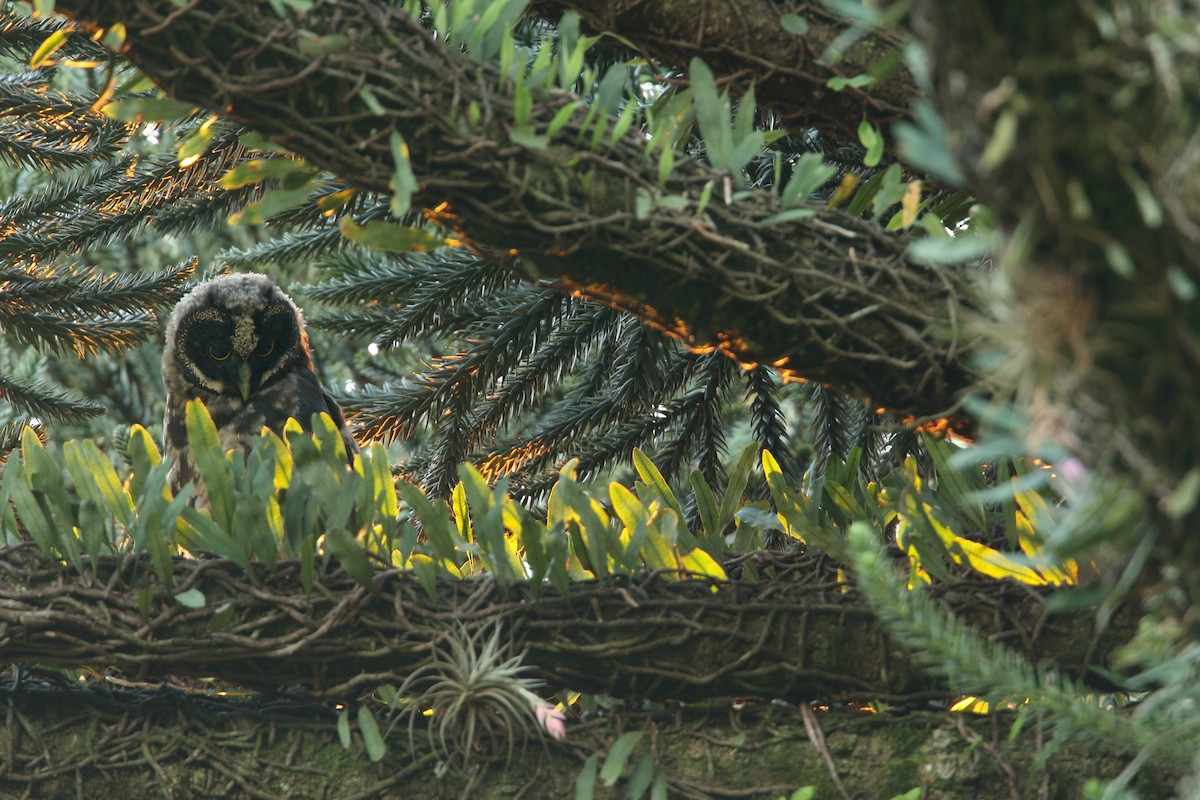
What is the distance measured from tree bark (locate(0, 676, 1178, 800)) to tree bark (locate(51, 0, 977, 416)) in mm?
459

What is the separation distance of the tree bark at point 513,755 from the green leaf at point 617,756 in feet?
0.08

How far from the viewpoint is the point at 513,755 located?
159cm

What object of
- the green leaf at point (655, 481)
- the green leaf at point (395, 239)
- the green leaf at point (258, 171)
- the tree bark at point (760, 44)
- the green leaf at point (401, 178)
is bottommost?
the green leaf at point (655, 481)

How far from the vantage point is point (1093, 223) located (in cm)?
66

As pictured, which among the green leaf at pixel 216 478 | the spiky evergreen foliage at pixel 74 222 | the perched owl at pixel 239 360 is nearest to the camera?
the green leaf at pixel 216 478

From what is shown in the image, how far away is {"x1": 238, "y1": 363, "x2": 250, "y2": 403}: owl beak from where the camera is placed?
3.67 meters

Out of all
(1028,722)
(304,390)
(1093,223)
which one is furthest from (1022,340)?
(304,390)

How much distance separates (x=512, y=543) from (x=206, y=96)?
0.94m

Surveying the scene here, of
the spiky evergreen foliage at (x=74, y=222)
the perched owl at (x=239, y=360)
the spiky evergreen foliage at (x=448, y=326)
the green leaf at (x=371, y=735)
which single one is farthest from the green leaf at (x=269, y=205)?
the perched owl at (x=239, y=360)

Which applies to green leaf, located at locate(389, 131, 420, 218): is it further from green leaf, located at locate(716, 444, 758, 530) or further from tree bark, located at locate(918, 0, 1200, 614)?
green leaf, located at locate(716, 444, 758, 530)

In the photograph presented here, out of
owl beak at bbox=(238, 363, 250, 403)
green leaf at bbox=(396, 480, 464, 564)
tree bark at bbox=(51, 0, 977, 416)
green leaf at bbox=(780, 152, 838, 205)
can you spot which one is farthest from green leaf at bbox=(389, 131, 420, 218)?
owl beak at bbox=(238, 363, 250, 403)

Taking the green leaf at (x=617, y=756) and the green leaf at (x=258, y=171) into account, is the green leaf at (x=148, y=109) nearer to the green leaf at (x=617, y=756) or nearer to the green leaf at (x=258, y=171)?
the green leaf at (x=258, y=171)

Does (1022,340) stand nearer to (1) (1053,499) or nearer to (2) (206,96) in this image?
(2) (206,96)

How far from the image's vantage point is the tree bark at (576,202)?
127cm
